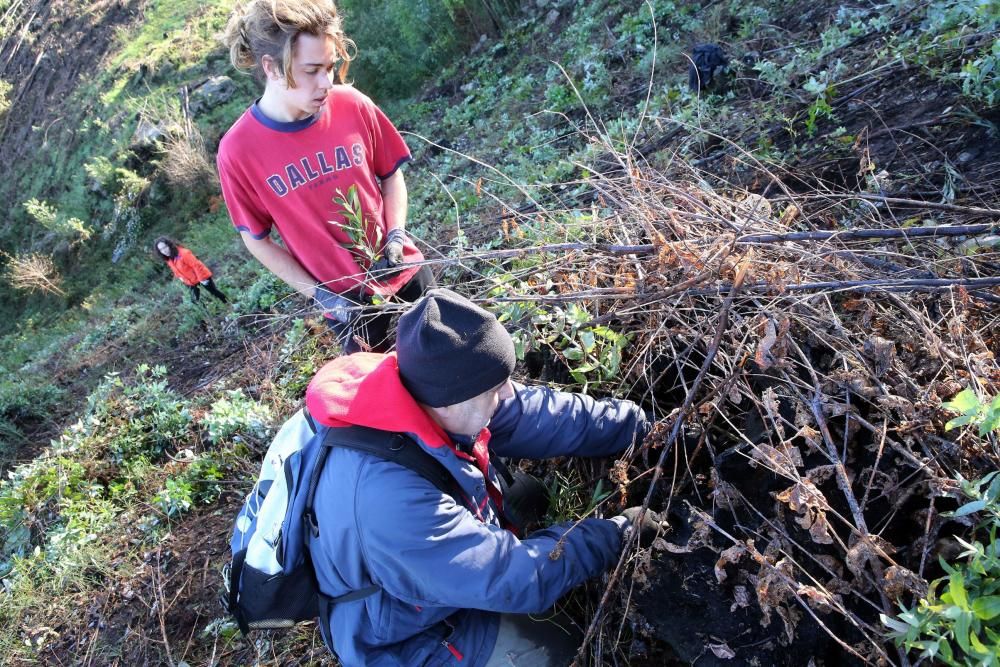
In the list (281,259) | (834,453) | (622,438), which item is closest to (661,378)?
(622,438)

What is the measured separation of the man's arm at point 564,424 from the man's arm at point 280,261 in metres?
1.12

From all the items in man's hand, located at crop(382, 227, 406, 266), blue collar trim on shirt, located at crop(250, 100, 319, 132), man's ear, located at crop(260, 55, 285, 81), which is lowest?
man's hand, located at crop(382, 227, 406, 266)

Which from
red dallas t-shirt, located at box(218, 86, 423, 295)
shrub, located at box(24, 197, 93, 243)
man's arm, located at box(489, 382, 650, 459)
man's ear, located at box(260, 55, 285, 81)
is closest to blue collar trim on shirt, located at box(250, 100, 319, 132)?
red dallas t-shirt, located at box(218, 86, 423, 295)

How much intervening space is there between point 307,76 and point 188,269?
6.50 meters

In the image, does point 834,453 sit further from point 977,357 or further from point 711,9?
point 711,9

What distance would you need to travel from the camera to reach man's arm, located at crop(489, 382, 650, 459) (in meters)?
2.09

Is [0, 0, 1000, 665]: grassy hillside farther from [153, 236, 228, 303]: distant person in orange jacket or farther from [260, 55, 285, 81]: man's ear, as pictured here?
[260, 55, 285, 81]: man's ear

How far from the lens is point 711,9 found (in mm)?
6328

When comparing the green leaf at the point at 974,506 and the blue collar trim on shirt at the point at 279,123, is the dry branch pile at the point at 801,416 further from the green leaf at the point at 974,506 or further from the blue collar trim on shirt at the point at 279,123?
the blue collar trim on shirt at the point at 279,123

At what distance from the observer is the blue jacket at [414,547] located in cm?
165

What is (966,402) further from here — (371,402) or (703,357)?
(371,402)

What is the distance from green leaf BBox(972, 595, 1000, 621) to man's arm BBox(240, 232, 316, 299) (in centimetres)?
238

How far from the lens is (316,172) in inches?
102

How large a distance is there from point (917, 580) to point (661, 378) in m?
1.08
